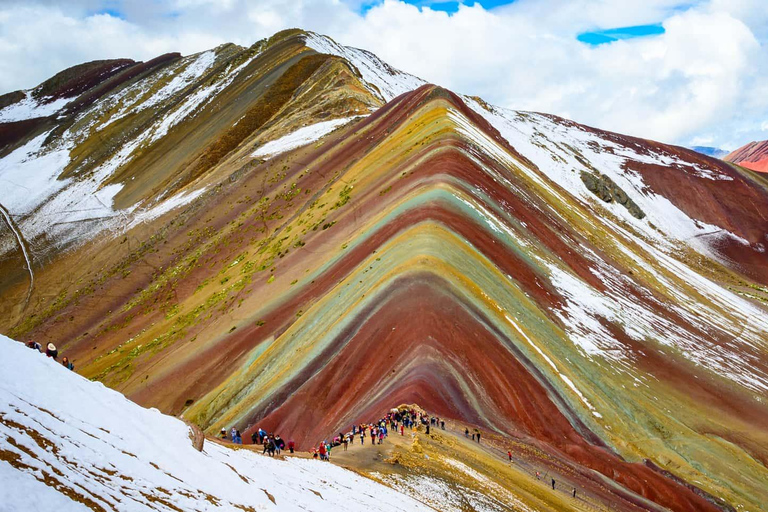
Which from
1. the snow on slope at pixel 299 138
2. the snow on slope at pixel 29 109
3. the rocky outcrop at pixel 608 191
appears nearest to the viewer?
the snow on slope at pixel 299 138

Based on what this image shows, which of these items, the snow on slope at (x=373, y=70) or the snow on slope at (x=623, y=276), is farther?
the snow on slope at (x=373, y=70)

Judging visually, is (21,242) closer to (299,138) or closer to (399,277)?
(299,138)

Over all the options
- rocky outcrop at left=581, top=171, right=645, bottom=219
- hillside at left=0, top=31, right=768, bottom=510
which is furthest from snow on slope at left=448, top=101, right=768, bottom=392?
rocky outcrop at left=581, top=171, right=645, bottom=219

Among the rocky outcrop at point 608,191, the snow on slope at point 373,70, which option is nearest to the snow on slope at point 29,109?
the snow on slope at point 373,70

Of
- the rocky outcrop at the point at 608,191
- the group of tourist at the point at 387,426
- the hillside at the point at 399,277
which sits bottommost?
the group of tourist at the point at 387,426

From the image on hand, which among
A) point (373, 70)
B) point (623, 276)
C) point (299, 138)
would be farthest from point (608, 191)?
point (373, 70)

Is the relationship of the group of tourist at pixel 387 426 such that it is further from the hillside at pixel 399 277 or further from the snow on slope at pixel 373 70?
the snow on slope at pixel 373 70

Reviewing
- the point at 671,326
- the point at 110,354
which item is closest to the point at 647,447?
the point at 671,326

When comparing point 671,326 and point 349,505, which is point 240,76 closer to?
point 671,326
